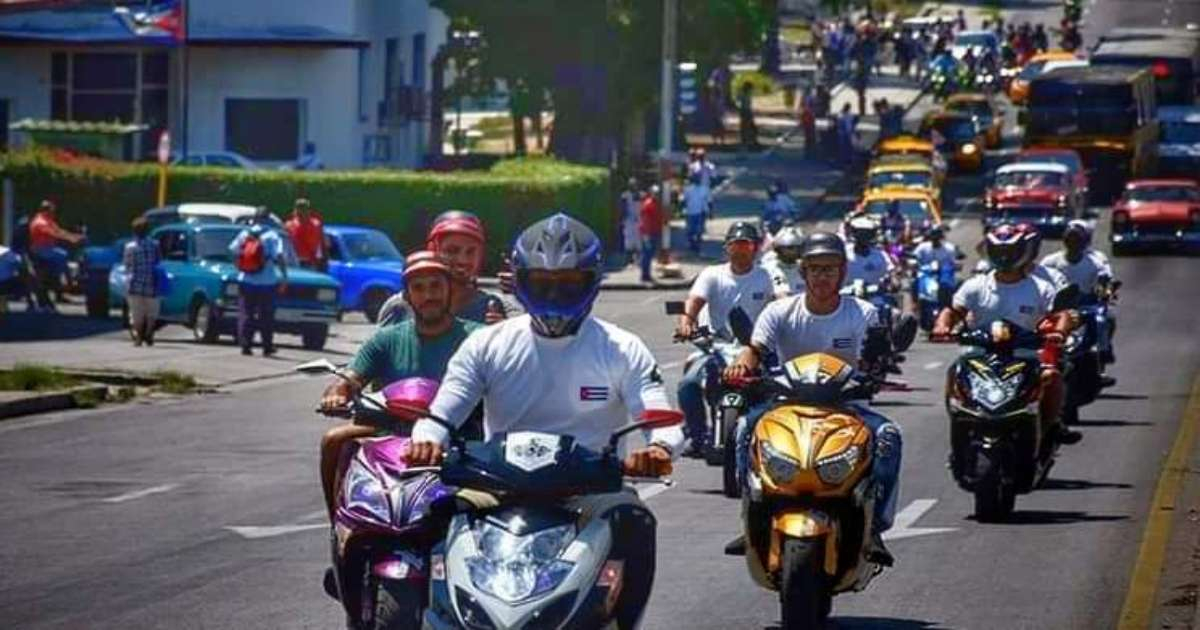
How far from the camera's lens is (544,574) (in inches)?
384

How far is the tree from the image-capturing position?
61.6 meters

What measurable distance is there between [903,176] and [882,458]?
47.7 metres

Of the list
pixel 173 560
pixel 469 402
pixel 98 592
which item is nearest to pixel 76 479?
pixel 173 560

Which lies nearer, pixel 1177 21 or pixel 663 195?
pixel 663 195

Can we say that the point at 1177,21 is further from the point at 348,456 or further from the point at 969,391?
the point at 348,456

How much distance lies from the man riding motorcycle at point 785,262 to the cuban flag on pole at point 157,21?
30381 mm

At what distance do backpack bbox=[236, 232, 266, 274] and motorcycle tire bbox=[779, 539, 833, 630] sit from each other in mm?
22732

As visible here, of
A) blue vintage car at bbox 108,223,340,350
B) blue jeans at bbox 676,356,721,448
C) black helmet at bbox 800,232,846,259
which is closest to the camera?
black helmet at bbox 800,232,846,259

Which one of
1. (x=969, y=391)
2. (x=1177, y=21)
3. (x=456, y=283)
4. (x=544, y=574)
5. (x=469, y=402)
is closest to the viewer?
(x=544, y=574)

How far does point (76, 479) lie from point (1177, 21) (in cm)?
8965

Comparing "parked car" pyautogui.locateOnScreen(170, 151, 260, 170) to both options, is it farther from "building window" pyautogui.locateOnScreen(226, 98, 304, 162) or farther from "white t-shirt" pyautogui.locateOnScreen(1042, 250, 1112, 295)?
"white t-shirt" pyautogui.locateOnScreen(1042, 250, 1112, 295)

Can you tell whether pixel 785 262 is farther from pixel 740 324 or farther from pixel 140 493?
pixel 740 324

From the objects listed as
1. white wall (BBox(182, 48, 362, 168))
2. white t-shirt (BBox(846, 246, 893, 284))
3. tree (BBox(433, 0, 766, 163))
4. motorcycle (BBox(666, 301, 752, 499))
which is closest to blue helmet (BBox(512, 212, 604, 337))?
motorcycle (BBox(666, 301, 752, 499))

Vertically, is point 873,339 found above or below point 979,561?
above
